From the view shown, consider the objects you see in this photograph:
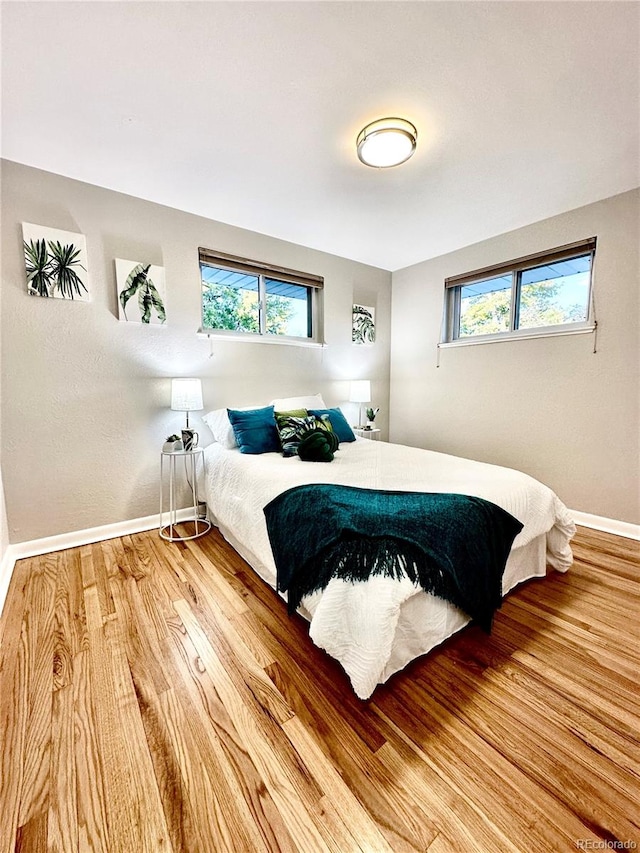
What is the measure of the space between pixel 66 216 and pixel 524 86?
8.98ft

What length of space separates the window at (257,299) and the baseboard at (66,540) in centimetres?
166

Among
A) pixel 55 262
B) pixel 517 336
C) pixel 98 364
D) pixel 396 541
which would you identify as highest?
pixel 55 262

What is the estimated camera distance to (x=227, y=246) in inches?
117

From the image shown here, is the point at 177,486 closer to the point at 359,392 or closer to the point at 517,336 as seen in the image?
the point at 359,392

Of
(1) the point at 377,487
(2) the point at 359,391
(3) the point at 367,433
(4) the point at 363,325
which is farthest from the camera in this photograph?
(3) the point at 367,433

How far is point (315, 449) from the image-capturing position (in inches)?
92.6

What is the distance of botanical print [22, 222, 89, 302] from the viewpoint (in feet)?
7.16

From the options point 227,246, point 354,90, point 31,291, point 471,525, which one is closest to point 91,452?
point 31,291

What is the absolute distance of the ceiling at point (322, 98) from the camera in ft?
4.35

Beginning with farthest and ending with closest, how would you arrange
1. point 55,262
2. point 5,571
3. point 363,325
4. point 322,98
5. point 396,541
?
point 363,325 < point 55,262 < point 5,571 < point 322,98 < point 396,541

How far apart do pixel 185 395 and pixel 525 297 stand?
10.1ft

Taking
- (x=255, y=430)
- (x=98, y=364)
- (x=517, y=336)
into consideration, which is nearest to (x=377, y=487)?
(x=255, y=430)

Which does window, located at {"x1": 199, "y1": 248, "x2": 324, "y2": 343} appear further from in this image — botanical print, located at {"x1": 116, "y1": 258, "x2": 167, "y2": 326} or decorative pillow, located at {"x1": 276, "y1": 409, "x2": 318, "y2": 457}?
decorative pillow, located at {"x1": 276, "y1": 409, "x2": 318, "y2": 457}

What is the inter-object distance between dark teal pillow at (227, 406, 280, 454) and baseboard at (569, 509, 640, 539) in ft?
8.27
